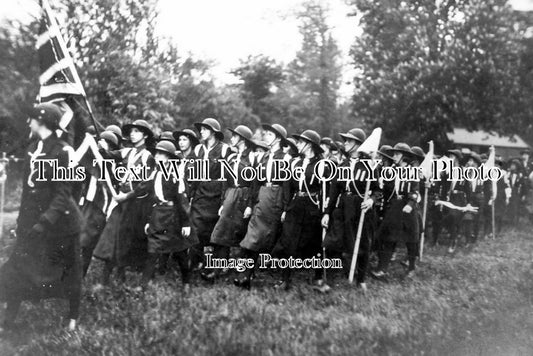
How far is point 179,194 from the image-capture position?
5332 mm

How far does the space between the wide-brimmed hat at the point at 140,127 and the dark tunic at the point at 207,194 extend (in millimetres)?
777

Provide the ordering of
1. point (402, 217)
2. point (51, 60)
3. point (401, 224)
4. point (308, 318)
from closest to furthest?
point (51, 60) → point (308, 318) → point (401, 224) → point (402, 217)

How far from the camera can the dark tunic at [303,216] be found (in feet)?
17.8

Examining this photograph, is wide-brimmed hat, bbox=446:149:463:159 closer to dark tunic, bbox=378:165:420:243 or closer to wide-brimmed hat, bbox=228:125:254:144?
dark tunic, bbox=378:165:420:243

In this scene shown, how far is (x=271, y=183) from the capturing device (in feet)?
18.6

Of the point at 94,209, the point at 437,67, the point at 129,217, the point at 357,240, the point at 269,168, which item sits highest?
the point at 437,67

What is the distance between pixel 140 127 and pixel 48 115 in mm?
1105

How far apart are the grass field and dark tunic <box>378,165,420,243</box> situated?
1.86 ft

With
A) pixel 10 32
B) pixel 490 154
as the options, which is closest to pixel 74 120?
pixel 10 32

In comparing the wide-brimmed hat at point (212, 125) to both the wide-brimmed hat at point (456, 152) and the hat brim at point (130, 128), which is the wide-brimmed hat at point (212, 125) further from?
the wide-brimmed hat at point (456, 152)

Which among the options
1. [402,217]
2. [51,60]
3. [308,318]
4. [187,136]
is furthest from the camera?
[402,217]

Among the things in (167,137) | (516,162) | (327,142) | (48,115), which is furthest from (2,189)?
(516,162)

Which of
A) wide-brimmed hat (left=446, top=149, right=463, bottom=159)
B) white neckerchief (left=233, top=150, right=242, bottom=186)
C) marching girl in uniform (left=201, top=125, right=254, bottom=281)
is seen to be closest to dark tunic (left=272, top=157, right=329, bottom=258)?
marching girl in uniform (left=201, top=125, right=254, bottom=281)

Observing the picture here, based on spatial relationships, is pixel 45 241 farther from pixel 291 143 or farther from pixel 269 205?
pixel 291 143
